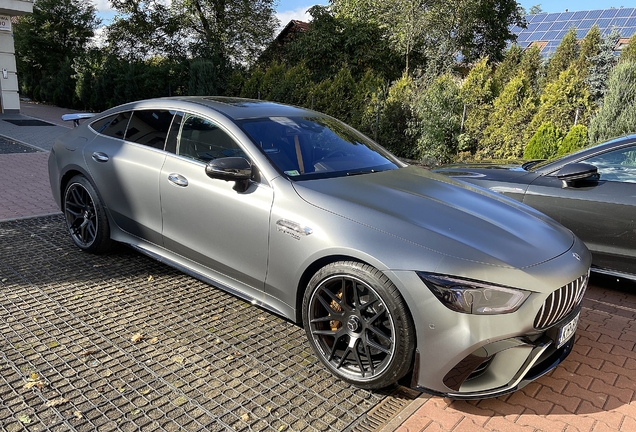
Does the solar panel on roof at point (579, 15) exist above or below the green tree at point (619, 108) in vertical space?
above

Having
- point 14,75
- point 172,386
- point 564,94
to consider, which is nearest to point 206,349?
point 172,386

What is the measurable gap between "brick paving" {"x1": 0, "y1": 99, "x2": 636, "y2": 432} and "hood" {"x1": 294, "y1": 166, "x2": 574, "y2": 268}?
0.88m

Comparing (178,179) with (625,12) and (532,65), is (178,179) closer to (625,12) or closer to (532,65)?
(532,65)

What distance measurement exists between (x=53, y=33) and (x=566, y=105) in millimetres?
28874

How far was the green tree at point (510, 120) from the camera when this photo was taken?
10680 mm

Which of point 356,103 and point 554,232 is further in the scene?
point 356,103

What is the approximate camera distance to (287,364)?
3.26m

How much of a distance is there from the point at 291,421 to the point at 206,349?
94 centimetres

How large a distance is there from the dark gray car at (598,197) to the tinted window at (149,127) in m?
3.29

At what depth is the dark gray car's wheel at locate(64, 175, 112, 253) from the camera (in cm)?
469

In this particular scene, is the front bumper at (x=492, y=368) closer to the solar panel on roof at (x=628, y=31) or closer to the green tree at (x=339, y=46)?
the green tree at (x=339, y=46)

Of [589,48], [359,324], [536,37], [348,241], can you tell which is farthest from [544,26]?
[359,324]

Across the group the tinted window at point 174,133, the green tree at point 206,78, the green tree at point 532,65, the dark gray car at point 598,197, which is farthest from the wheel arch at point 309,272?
the green tree at point 532,65

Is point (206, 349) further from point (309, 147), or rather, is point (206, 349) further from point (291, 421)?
point (309, 147)
